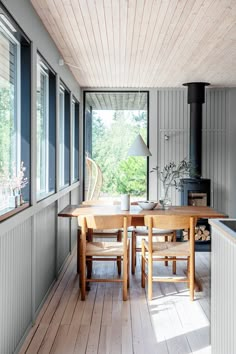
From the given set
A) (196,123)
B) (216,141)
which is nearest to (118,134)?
(196,123)

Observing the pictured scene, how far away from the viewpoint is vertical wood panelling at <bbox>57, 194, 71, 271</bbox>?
562 cm

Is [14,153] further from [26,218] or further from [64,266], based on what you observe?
[64,266]

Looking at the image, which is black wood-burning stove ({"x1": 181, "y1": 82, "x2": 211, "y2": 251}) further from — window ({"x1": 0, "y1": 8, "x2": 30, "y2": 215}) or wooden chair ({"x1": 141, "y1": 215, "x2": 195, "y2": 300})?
window ({"x1": 0, "y1": 8, "x2": 30, "y2": 215})

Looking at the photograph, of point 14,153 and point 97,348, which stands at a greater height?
point 14,153

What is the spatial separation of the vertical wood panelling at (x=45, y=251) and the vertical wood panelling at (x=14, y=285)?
1.33 feet

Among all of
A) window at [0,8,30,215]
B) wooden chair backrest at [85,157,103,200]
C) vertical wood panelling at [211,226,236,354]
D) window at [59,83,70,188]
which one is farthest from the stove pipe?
vertical wood panelling at [211,226,236,354]

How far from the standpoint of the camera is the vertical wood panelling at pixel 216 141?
841 centimetres

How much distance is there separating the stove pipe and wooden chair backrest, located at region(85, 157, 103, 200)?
1.60 meters

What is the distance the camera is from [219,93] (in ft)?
27.6

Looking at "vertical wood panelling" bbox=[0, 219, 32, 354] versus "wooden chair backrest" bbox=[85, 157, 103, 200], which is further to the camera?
"wooden chair backrest" bbox=[85, 157, 103, 200]

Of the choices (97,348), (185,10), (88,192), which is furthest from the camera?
(88,192)

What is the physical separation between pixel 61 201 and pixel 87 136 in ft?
9.41

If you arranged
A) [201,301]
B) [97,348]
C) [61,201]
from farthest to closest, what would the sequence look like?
[61,201], [201,301], [97,348]

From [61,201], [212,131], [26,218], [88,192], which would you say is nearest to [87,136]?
[88,192]
